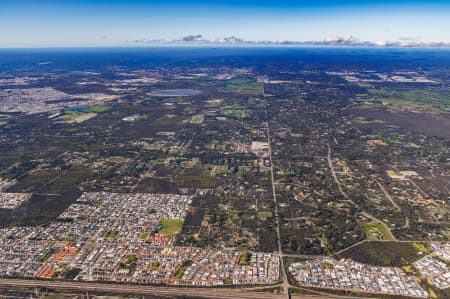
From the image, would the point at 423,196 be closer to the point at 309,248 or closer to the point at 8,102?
the point at 309,248

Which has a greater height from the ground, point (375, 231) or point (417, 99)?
point (417, 99)

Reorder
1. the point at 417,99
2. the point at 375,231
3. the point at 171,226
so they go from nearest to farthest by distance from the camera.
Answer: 1. the point at 375,231
2. the point at 171,226
3. the point at 417,99

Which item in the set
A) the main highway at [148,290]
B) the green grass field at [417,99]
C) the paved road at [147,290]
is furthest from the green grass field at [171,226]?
the green grass field at [417,99]

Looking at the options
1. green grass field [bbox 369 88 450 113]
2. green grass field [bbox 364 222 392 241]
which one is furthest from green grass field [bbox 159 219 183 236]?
green grass field [bbox 369 88 450 113]

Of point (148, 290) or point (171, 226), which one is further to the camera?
point (171, 226)

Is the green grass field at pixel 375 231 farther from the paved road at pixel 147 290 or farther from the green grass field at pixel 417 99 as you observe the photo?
the green grass field at pixel 417 99

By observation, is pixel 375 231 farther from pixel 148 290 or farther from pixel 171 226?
pixel 148 290

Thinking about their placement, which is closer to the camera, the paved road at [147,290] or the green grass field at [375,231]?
the paved road at [147,290]

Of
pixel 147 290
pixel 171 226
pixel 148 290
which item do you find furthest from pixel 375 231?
pixel 147 290

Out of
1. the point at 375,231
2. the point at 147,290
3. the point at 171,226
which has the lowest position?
the point at 147,290
